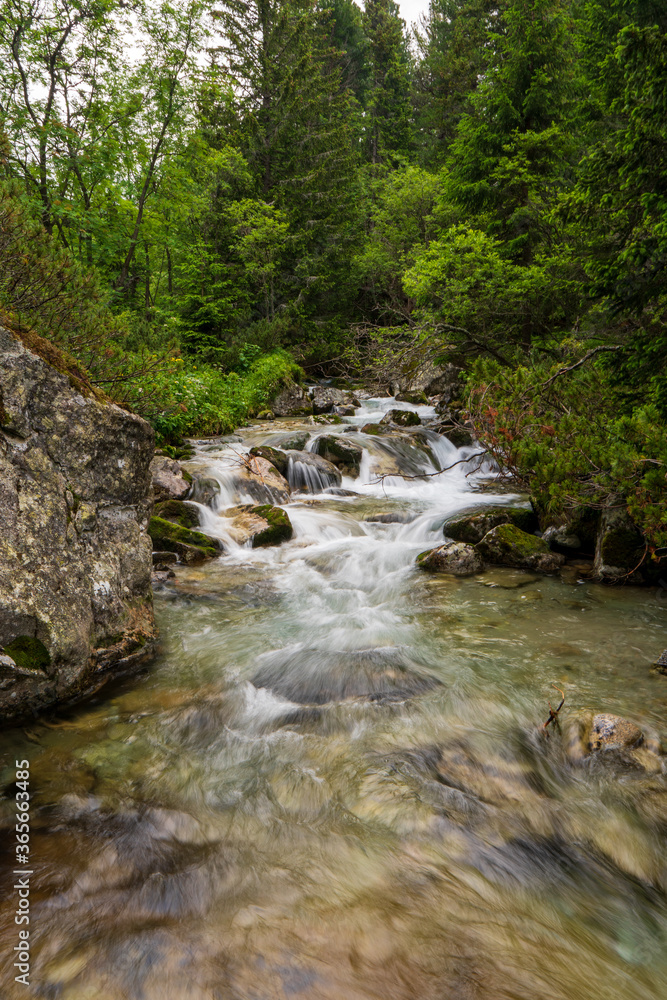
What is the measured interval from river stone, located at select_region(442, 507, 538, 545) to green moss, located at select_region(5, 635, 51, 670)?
6.25 m

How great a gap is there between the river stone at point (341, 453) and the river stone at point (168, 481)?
404 centimetres

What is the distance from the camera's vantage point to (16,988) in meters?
2.03

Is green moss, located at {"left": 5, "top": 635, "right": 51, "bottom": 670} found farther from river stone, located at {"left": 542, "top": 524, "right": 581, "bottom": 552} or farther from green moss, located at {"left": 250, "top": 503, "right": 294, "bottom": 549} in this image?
river stone, located at {"left": 542, "top": 524, "right": 581, "bottom": 552}

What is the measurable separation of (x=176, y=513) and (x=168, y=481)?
106 cm

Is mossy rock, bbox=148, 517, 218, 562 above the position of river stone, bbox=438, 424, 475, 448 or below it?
below

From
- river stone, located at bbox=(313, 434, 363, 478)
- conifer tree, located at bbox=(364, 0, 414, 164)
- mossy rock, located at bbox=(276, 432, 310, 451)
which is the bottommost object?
river stone, located at bbox=(313, 434, 363, 478)

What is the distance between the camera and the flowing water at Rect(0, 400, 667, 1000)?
221cm

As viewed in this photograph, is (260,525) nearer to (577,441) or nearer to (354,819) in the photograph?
(577,441)

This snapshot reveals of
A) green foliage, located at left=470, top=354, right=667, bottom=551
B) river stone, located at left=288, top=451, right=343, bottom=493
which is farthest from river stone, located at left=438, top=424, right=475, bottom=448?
green foliage, located at left=470, top=354, right=667, bottom=551

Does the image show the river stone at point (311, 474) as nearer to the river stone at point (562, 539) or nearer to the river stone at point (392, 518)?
the river stone at point (392, 518)

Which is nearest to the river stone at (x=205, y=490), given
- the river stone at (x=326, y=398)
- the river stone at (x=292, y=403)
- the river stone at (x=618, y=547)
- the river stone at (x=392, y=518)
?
the river stone at (x=392, y=518)

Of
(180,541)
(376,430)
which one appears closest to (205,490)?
(180,541)

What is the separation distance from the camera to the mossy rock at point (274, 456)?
11.6 m

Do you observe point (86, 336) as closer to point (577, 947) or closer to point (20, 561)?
point (20, 561)
